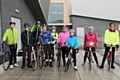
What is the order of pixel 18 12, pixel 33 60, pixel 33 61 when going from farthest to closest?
pixel 18 12 → pixel 33 61 → pixel 33 60

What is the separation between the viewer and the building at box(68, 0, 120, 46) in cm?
5453

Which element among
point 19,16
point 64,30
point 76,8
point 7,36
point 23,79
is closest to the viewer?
point 23,79

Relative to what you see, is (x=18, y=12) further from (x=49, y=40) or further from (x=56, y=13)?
(x=56, y=13)

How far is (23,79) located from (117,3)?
53.0 meters

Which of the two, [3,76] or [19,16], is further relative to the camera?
[19,16]

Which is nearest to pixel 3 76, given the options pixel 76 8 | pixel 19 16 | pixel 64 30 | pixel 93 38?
pixel 64 30

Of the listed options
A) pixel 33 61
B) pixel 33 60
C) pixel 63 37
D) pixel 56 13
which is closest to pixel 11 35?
pixel 33 60

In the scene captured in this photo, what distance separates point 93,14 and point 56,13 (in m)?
9.63

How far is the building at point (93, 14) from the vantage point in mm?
54531

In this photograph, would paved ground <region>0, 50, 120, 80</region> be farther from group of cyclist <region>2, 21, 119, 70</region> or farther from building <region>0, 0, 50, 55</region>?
building <region>0, 0, 50, 55</region>

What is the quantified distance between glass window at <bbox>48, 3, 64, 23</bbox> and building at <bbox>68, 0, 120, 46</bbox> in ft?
11.0

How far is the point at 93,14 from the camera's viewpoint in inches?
2188

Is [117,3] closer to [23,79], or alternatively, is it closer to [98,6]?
[98,6]

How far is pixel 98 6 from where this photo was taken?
56.4 metres
